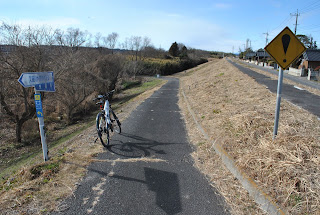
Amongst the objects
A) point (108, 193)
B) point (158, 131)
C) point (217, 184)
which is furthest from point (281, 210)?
point (158, 131)

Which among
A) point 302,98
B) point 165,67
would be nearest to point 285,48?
point 302,98

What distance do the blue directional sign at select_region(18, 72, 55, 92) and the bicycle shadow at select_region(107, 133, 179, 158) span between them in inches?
79.3

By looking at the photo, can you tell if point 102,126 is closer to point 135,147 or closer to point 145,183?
point 135,147

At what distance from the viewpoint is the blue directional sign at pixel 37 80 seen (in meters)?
4.47

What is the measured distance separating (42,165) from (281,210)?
4042 millimetres

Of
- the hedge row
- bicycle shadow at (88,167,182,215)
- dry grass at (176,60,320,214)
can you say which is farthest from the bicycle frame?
the hedge row

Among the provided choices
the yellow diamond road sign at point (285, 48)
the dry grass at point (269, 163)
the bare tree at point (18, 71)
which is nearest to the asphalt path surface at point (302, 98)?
the dry grass at point (269, 163)

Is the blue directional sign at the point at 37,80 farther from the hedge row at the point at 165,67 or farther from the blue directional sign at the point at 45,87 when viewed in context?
the hedge row at the point at 165,67

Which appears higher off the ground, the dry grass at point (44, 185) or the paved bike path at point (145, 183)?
the dry grass at point (44, 185)

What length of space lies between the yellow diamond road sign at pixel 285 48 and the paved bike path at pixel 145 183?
8.47 ft

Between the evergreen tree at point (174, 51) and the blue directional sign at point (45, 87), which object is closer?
the blue directional sign at point (45, 87)

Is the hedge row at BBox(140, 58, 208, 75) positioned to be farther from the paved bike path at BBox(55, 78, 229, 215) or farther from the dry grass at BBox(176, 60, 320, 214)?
the dry grass at BBox(176, 60, 320, 214)

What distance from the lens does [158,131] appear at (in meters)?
7.28

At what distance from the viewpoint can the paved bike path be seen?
10.3 ft
